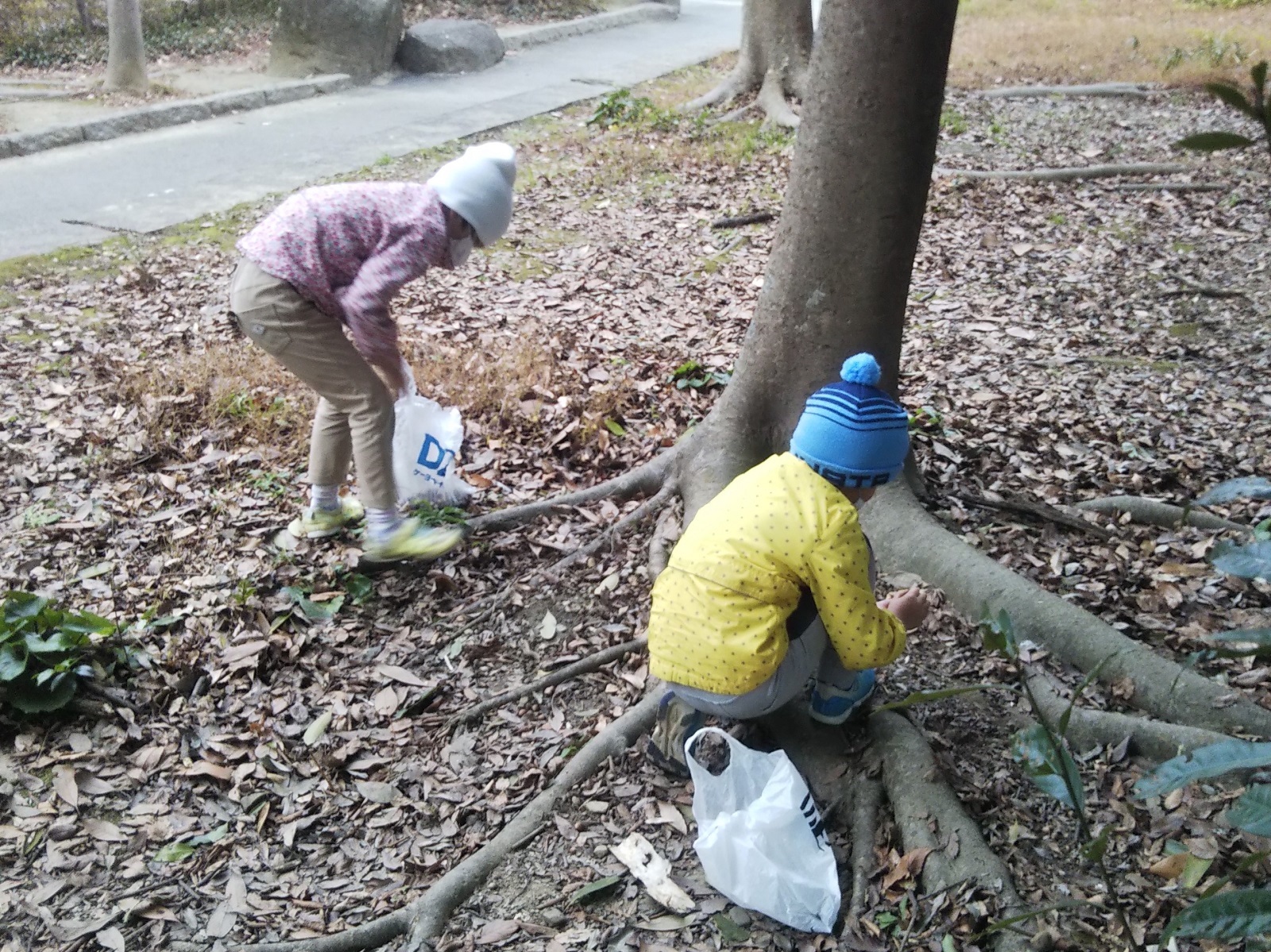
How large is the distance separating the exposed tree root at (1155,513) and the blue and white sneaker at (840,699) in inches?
64.2

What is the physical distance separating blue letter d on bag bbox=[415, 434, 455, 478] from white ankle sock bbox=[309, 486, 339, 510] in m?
0.36

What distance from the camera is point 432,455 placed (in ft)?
13.4

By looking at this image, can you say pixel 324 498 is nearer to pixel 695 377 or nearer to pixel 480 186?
pixel 480 186

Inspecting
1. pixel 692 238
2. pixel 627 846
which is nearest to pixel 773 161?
pixel 692 238

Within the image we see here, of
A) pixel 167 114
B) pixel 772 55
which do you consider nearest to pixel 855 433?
pixel 772 55

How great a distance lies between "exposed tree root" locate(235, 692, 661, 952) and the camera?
260 centimetres

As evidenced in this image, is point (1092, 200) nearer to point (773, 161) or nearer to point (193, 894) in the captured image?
point (773, 161)

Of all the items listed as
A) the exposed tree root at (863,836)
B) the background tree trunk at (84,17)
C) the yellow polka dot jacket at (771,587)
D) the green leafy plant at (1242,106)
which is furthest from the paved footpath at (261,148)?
the green leafy plant at (1242,106)

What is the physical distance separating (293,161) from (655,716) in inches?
291

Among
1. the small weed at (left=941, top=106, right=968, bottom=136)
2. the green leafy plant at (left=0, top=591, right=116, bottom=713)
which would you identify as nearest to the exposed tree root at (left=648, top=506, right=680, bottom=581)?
the green leafy plant at (left=0, top=591, right=116, bottom=713)

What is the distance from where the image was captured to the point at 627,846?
9.16ft

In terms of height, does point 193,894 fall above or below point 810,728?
below

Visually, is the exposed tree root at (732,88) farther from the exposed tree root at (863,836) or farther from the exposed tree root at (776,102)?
the exposed tree root at (863,836)

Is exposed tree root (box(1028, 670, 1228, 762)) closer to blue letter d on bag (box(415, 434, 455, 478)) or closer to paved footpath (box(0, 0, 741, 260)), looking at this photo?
blue letter d on bag (box(415, 434, 455, 478))
